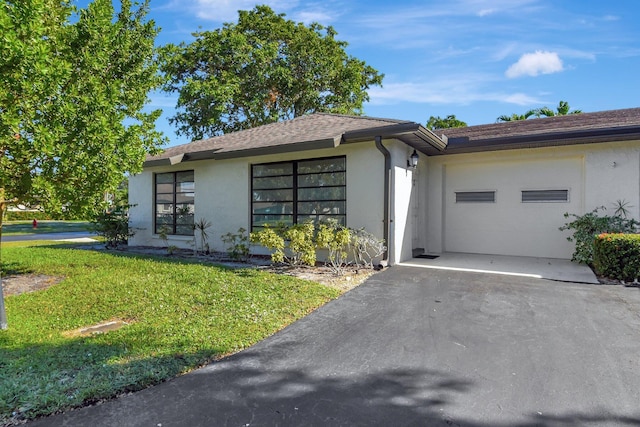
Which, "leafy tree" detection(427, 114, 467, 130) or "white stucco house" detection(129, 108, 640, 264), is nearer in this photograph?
"white stucco house" detection(129, 108, 640, 264)

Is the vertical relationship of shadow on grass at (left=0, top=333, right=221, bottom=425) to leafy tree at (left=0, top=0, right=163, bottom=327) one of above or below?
below

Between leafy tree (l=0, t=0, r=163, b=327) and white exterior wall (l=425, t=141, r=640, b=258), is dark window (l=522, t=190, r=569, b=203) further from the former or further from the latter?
leafy tree (l=0, t=0, r=163, b=327)

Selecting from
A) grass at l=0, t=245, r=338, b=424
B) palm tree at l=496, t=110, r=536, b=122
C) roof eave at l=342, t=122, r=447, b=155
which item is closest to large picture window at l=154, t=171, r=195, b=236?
→ grass at l=0, t=245, r=338, b=424

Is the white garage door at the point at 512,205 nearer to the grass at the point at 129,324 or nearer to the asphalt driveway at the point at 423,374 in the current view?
the asphalt driveway at the point at 423,374

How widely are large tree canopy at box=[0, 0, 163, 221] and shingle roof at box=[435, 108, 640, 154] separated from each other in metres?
7.43

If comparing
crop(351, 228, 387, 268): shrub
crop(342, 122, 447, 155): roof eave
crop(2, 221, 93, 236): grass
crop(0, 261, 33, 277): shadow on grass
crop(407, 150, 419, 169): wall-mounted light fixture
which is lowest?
crop(0, 261, 33, 277): shadow on grass

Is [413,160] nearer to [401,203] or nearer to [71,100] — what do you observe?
[401,203]

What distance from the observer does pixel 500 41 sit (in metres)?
9.84

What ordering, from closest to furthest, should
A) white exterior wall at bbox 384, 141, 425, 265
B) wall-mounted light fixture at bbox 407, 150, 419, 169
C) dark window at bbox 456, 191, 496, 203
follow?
white exterior wall at bbox 384, 141, 425, 265 → wall-mounted light fixture at bbox 407, 150, 419, 169 → dark window at bbox 456, 191, 496, 203

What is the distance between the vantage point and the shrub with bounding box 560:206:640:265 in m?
7.71

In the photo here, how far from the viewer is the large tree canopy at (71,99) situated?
4.14 m

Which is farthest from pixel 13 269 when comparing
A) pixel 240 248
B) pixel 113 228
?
pixel 240 248

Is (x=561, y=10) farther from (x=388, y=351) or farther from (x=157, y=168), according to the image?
(x=157, y=168)

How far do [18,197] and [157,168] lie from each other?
21.1ft
